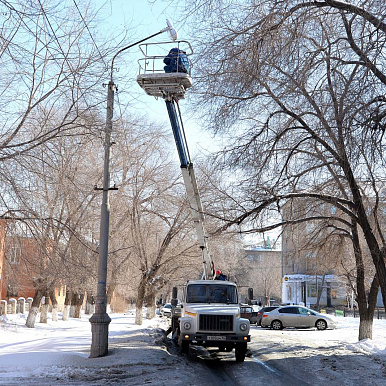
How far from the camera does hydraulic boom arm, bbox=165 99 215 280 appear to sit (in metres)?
14.4

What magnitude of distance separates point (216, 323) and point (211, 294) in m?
1.82

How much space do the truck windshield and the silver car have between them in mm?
17123

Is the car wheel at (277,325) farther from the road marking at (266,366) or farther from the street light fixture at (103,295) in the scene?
the street light fixture at (103,295)

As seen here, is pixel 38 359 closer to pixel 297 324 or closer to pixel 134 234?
pixel 134 234

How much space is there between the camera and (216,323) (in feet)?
47.0

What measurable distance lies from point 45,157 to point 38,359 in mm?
4675

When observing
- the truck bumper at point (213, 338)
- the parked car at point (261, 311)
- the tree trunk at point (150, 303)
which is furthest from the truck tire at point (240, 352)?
the parked car at point (261, 311)

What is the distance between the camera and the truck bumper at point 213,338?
14.0 metres

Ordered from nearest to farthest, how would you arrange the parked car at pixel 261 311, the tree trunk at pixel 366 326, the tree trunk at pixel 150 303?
the tree trunk at pixel 366 326
the tree trunk at pixel 150 303
the parked car at pixel 261 311

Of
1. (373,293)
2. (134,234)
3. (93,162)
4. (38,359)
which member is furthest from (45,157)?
(134,234)

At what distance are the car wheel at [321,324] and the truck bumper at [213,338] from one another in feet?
62.6

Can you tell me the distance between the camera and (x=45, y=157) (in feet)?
38.9

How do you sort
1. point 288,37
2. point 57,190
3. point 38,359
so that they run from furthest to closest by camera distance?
point 57,190
point 38,359
point 288,37

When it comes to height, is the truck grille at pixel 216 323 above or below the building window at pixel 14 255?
below
